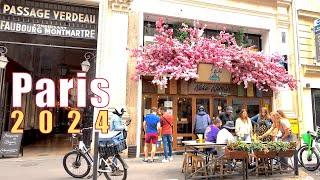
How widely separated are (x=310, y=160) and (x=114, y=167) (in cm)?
568

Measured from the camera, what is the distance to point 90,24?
40.1 ft

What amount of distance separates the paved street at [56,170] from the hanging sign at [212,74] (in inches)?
142

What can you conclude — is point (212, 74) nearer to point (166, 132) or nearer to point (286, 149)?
point (166, 132)

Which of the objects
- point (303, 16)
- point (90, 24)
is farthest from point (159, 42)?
point (303, 16)

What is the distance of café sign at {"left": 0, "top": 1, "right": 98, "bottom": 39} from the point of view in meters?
11.4

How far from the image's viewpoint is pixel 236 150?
7641 mm

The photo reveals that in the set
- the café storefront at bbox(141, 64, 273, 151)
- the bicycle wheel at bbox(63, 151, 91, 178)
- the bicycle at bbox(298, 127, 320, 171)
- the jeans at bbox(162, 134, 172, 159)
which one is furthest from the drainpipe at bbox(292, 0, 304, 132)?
the bicycle wheel at bbox(63, 151, 91, 178)

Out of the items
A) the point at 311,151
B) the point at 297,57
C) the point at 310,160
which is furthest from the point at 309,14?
the point at 310,160

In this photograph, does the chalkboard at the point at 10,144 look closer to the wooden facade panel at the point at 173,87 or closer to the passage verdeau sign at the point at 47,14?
the passage verdeau sign at the point at 47,14

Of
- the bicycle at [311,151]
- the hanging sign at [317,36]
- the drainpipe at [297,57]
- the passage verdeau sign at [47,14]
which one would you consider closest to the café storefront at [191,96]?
the drainpipe at [297,57]

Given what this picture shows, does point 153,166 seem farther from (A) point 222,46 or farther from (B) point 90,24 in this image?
(B) point 90,24

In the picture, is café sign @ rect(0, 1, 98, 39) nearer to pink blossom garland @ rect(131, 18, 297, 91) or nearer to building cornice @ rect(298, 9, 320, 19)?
pink blossom garland @ rect(131, 18, 297, 91)

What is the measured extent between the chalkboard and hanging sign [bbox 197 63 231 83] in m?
6.95

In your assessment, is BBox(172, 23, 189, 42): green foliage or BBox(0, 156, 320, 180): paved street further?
BBox(172, 23, 189, 42): green foliage
